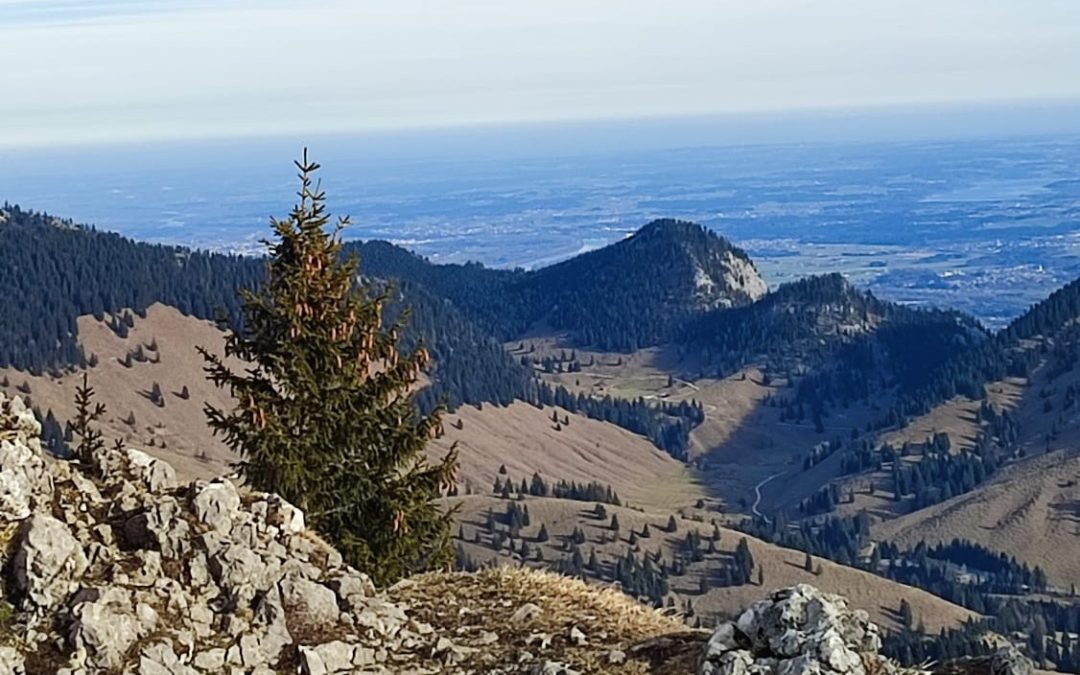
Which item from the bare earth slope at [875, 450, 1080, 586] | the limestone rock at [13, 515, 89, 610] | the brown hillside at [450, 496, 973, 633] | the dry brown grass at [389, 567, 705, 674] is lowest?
the bare earth slope at [875, 450, 1080, 586]

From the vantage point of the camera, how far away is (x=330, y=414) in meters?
29.7

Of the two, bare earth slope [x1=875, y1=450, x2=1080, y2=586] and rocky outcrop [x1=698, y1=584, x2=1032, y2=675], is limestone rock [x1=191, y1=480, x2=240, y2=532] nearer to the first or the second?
rocky outcrop [x1=698, y1=584, x2=1032, y2=675]

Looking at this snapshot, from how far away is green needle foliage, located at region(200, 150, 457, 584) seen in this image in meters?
28.9

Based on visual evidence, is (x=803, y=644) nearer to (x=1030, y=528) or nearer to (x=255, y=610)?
(x=255, y=610)

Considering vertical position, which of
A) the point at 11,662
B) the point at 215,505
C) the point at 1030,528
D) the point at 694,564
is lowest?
the point at 1030,528

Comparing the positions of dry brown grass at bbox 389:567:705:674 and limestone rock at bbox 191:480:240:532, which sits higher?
limestone rock at bbox 191:480:240:532

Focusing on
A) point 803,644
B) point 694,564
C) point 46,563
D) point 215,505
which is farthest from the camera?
point 694,564

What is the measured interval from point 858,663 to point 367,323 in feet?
62.5

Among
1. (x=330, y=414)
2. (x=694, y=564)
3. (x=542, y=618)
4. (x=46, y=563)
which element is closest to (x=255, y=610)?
(x=46, y=563)

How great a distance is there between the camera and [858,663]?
561 inches

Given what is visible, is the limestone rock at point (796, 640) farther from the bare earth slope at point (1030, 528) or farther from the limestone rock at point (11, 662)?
the bare earth slope at point (1030, 528)

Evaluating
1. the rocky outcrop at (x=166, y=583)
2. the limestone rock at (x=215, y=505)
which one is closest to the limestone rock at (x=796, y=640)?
the rocky outcrop at (x=166, y=583)

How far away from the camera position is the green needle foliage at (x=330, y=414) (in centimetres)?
2888

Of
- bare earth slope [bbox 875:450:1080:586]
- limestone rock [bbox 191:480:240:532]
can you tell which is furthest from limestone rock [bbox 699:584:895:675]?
bare earth slope [bbox 875:450:1080:586]
